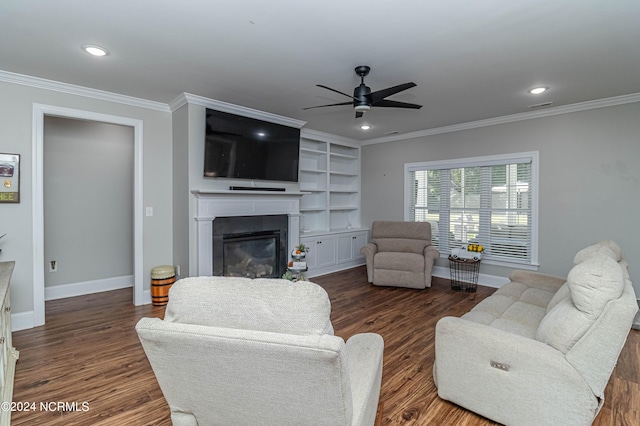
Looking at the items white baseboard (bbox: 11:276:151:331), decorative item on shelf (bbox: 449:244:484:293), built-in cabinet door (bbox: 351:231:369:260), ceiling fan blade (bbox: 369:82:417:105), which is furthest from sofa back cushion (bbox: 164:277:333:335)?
built-in cabinet door (bbox: 351:231:369:260)

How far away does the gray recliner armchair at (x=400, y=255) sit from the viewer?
15.2 ft

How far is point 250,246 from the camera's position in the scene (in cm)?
448

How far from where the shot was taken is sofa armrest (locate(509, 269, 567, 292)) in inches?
117

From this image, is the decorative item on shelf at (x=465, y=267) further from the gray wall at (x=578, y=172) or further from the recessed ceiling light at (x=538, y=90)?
the recessed ceiling light at (x=538, y=90)

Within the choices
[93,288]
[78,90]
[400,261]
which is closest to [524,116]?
[400,261]

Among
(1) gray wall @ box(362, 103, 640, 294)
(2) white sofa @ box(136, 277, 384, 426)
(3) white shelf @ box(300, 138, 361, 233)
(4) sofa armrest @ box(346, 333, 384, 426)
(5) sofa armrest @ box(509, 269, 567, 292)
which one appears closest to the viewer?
(2) white sofa @ box(136, 277, 384, 426)

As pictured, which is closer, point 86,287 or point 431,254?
point 86,287

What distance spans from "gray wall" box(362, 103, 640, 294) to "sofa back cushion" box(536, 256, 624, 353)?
2.91 meters

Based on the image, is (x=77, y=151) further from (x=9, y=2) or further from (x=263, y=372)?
(x=263, y=372)

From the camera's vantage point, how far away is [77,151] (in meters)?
4.31

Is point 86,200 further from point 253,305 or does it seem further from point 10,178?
point 253,305

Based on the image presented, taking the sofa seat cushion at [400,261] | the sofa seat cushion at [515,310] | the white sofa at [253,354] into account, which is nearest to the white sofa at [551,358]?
the sofa seat cushion at [515,310]

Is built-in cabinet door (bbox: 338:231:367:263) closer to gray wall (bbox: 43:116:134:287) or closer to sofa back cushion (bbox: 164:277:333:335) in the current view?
gray wall (bbox: 43:116:134:287)

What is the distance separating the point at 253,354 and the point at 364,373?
564 mm
